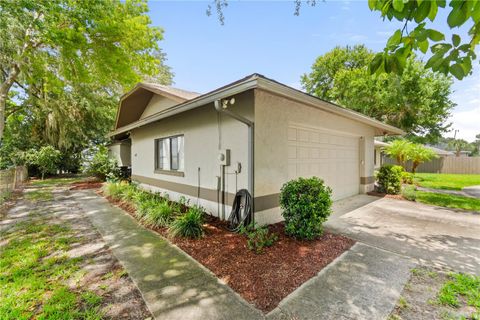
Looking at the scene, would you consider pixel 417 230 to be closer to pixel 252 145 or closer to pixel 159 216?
pixel 252 145

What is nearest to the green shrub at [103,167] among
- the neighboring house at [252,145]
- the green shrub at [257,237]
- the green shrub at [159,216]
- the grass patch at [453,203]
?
the neighboring house at [252,145]

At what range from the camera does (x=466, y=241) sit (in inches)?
166

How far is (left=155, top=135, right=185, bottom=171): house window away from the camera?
23.3 feet

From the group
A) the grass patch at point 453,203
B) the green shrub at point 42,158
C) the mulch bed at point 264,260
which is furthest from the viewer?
the green shrub at point 42,158

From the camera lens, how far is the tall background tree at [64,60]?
7.40 m

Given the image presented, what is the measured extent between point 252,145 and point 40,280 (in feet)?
13.0

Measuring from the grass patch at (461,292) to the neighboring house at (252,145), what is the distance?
296 centimetres

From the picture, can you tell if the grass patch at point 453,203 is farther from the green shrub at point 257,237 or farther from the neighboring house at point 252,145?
the green shrub at point 257,237

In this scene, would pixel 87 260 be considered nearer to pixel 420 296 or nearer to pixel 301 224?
pixel 301 224

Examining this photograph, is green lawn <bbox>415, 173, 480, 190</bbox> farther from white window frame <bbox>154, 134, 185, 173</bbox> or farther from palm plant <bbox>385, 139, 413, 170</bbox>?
white window frame <bbox>154, 134, 185, 173</bbox>

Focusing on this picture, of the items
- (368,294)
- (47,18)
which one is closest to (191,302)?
(368,294)

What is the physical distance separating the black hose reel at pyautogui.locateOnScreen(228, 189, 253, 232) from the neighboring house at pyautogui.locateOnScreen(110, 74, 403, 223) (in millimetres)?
146

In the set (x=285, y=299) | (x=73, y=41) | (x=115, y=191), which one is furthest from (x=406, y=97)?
(x=73, y=41)

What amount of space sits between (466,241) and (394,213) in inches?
78.9
